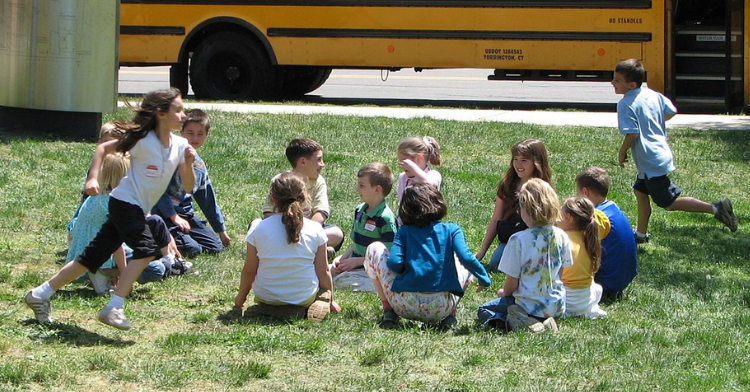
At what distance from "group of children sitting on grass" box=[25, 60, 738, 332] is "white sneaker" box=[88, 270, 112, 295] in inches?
0.8

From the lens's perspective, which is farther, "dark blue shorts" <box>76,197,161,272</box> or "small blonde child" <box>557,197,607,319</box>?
"small blonde child" <box>557,197,607,319</box>

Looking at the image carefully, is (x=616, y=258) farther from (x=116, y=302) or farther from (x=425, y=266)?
(x=116, y=302)

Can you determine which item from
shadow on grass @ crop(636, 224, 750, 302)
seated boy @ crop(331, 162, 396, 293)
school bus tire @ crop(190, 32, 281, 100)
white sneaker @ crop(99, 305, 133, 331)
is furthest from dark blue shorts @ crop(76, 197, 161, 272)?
school bus tire @ crop(190, 32, 281, 100)

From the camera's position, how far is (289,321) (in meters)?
5.21

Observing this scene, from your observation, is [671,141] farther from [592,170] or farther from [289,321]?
[289,321]

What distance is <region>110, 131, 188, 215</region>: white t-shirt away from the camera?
4.86m

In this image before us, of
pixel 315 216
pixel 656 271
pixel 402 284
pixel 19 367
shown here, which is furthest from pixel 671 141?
pixel 19 367

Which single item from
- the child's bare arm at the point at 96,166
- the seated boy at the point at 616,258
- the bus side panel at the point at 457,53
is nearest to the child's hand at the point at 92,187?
the child's bare arm at the point at 96,166

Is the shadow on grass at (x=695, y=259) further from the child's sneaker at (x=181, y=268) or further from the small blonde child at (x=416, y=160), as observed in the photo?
the child's sneaker at (x=181, y=268)

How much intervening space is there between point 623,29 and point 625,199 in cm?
559

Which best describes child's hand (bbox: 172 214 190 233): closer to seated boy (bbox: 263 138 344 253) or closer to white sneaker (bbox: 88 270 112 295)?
seated boy (bbox: 263 138 344 253)

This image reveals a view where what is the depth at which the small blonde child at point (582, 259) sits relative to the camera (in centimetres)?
540

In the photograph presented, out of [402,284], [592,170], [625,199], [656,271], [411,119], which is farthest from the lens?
[411,119]

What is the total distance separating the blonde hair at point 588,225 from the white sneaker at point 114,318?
7.77 feet
